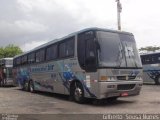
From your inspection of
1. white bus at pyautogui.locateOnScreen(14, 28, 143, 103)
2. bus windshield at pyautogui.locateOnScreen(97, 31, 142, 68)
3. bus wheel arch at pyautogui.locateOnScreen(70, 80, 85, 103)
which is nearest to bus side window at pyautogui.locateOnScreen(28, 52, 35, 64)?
white bus at pyautogui.locateOnScreen(14, 28, 143, 103)

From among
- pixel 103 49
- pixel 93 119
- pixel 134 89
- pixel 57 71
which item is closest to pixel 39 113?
pixel 93 119

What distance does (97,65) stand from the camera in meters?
13.1

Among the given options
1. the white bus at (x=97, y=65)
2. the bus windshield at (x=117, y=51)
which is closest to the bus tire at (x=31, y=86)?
the white bus at (x=97, y=65)

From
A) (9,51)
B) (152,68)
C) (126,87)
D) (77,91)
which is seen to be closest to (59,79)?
(77,91)

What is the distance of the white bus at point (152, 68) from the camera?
2839 centimetres

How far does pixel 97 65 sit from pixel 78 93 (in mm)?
2200

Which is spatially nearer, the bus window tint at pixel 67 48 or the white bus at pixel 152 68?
the bus window tint at pixel 67 48

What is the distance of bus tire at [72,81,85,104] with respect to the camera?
14484mm

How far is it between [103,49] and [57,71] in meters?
4.50

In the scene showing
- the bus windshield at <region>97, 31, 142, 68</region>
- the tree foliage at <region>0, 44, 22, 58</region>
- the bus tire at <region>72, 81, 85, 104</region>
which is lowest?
the bus tire at <region>72, 81, 85, 104</region>

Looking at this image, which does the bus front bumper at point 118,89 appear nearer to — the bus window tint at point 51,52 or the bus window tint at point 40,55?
the bus window tint at point 51,52

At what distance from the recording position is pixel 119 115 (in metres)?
10.9

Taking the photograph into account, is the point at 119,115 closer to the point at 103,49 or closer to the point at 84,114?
the point at 84,114

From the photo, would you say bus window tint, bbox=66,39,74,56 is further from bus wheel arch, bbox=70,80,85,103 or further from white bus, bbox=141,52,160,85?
white bus, bbox=141,52,160,85
